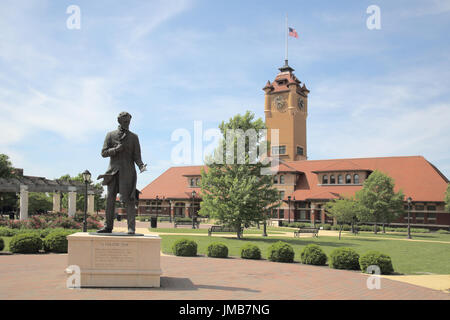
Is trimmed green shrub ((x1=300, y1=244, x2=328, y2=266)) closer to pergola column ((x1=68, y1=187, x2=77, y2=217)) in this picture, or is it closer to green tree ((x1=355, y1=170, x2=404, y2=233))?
green tree ((x1=355, y1=170, x2=404, y2=233))

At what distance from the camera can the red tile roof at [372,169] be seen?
1966 inches

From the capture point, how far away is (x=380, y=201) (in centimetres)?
4000

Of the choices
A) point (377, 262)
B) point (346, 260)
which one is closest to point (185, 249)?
point (346, 260)

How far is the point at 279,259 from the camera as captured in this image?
650 inches

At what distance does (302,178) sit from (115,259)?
174ft

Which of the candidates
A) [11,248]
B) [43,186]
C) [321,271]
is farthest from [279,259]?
[43,186]

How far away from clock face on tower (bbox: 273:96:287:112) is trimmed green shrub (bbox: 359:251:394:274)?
64140 millimetres

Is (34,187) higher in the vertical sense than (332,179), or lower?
lower

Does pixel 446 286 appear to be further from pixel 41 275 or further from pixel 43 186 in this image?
pixel 43 186

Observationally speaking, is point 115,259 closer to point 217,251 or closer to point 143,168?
point 143,168

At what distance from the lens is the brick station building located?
162 feet

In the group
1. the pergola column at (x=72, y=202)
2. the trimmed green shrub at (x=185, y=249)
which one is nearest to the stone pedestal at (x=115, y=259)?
the trimmed green shrub at (x=185, y=249)

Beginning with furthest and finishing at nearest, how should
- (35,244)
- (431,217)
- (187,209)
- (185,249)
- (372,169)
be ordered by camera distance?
(187,209), (372,169), (431,217), (185,249), (35,244)
